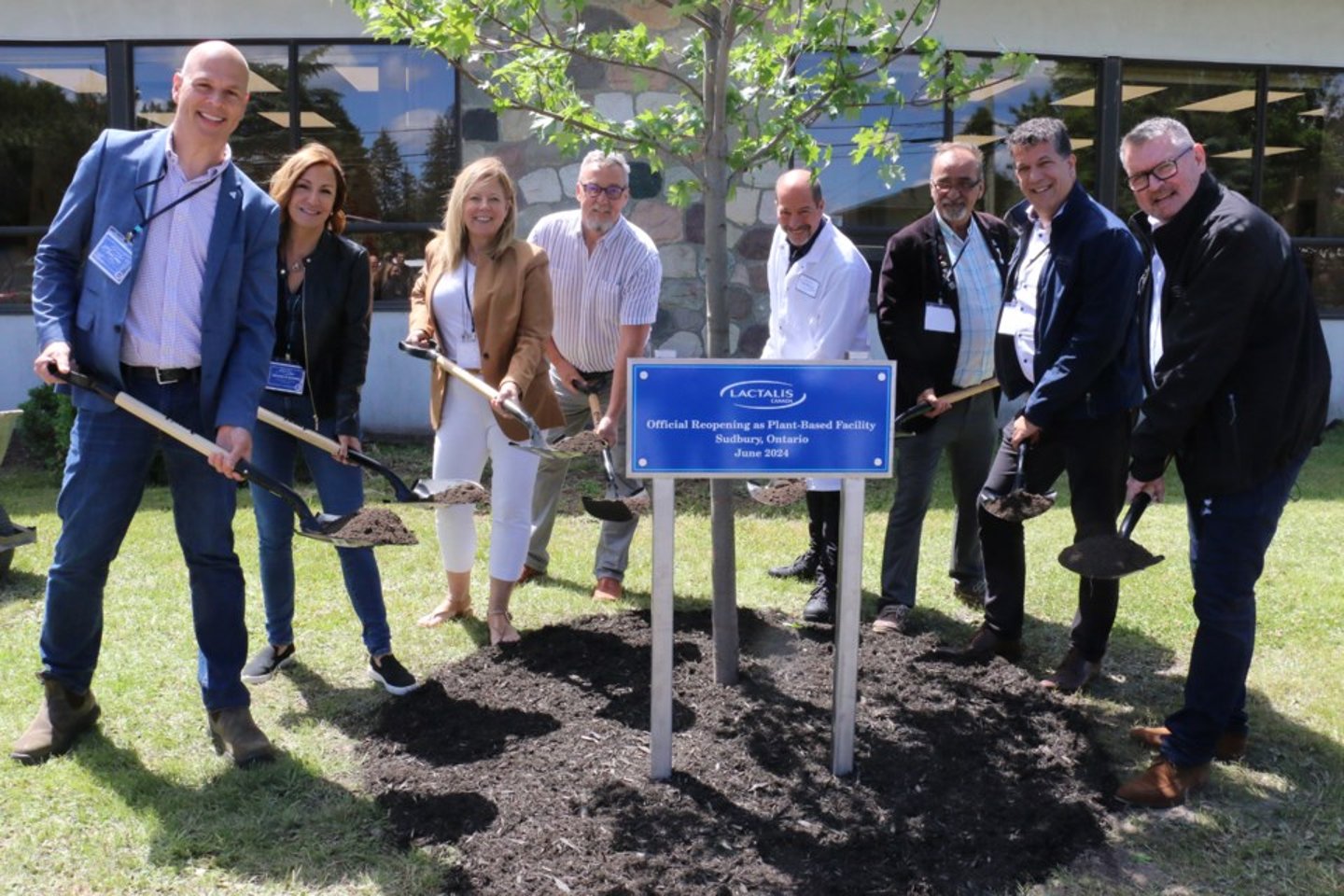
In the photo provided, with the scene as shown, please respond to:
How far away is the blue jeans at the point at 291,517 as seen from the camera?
14.6ft

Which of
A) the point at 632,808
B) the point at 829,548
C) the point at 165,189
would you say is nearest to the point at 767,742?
the point at 632,808

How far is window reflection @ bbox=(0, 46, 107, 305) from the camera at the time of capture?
9.76 m

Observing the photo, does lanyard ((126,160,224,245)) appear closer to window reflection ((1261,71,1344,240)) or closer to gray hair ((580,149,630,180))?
gray hair ((580,149,630,180))

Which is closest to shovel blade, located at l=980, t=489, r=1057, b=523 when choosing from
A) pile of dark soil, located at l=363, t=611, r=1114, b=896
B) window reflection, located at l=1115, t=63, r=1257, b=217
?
pile of dark soil, located at l=363, t=611, r=1114, b=896

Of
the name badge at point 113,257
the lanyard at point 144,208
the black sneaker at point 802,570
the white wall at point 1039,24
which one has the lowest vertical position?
the black sneaker at point 802,570

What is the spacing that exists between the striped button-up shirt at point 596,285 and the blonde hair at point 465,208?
0.59 meters

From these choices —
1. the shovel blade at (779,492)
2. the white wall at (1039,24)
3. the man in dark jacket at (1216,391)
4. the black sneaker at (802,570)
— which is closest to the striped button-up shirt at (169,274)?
the shovel blade at (779,492)

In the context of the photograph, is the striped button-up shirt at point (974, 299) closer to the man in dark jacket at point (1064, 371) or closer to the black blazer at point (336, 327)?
the man in dark jacket at point (1064, 371)

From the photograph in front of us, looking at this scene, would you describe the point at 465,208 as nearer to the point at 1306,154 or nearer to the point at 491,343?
the point at 491,343

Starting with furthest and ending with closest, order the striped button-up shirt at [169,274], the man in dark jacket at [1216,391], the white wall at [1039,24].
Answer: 1. the white wall at [1039,24]
2. the striped button-up shirt at [169,274]
3. the man in dark jacket at [1216,391]

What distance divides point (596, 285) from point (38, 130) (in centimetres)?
687

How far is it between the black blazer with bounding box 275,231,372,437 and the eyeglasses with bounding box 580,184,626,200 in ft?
3.76

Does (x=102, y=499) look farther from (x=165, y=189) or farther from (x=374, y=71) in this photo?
(x=374, y=71)

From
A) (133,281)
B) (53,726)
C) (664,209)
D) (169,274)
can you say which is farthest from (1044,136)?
(664,209)
